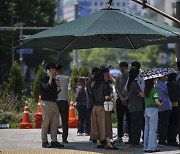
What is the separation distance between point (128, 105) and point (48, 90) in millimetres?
1920

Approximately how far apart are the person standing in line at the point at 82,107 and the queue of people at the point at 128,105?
2177mm

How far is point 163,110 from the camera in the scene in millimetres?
14469

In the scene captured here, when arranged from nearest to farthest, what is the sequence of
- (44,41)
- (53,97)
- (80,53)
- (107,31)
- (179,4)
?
(107,31)
(53,97)
(44,41)
(179,4)
(80,53)

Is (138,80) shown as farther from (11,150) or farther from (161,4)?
(161,4)

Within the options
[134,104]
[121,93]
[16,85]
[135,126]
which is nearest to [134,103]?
[134,104]

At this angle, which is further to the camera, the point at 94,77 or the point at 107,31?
the point at 94,77

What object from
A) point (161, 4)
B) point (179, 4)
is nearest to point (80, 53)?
point (161, 4)

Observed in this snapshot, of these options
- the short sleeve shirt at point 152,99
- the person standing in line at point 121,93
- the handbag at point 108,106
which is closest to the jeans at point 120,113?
the person standing in line at point 121,93

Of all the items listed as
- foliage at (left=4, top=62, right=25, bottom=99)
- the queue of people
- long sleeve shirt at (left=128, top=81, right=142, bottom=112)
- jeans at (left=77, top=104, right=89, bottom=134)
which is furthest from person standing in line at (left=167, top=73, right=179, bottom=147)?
foliage at (left=4, top=62, right=25, bottom=99)

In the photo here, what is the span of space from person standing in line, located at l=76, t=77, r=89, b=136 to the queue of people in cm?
218

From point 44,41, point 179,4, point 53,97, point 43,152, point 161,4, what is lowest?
point 43,152

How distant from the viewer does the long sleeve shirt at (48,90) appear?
13.9m

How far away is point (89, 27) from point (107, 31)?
459 mm

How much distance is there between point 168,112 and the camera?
14500 millimetres
